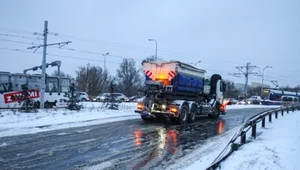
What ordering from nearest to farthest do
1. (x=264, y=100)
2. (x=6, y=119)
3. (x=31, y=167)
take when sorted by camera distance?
1. (x=31, y=167)
2. (x=6, y=119)
3. (x=264, y=100)

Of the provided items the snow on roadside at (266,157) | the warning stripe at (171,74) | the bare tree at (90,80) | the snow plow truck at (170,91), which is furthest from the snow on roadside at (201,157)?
the bare tree at (90,80)

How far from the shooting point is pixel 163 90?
16031 millimetres

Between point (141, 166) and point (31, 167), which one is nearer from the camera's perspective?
point (31, 167)

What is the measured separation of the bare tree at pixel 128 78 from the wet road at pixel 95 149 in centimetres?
7063

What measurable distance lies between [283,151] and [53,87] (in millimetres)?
23156

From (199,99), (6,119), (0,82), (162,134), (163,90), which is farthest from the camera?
(0,82)

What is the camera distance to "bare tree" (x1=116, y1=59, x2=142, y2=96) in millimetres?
83750

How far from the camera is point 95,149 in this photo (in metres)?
8.70

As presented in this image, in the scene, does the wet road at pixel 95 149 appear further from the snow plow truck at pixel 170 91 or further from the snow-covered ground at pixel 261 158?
the snow plow truck at pixel 170 91

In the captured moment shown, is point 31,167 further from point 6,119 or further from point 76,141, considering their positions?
point 6,119

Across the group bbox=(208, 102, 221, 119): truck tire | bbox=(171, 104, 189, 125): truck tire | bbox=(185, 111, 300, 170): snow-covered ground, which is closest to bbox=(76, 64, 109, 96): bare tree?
bbox=(208, 102, 221, 119): truck tire

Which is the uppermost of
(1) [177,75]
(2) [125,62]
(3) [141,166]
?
(2) [125,62]

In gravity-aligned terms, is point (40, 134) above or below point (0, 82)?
below

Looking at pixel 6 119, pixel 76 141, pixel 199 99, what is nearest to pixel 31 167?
pixel 76 141
